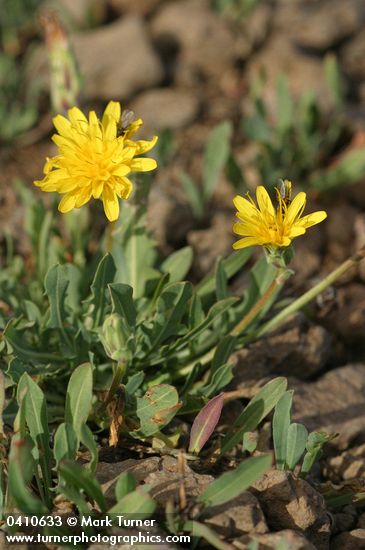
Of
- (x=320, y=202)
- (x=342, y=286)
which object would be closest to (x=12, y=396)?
(x=342, y=286)

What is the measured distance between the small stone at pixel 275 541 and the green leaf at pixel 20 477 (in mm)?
692

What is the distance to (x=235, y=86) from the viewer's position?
5602mm

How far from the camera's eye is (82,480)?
2.36 metres

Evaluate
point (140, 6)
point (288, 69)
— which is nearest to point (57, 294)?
point (288, 69)

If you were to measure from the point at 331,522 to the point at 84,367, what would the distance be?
3.81ft

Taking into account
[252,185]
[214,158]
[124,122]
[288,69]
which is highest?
[288,69]

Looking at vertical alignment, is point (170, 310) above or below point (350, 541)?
above

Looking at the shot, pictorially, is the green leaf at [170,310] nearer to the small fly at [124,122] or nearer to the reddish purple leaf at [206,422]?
the reddish purple leaf at [206,422]

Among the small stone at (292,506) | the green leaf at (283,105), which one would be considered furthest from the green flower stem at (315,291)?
the green leaf at (283,105)

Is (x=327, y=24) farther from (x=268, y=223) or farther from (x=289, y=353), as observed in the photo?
(x=268, y=223)

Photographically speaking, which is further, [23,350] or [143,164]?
[23,350]

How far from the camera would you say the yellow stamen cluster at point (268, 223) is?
2.67m

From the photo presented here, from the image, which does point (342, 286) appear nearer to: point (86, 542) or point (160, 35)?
point (86, 542)

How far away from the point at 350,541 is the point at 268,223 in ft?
4.17
